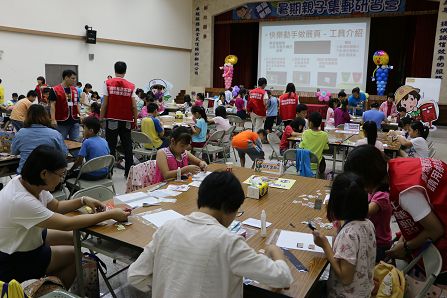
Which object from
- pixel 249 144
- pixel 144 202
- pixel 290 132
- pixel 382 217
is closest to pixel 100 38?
pixel 290 132

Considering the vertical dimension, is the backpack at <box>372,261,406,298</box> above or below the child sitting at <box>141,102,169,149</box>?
below

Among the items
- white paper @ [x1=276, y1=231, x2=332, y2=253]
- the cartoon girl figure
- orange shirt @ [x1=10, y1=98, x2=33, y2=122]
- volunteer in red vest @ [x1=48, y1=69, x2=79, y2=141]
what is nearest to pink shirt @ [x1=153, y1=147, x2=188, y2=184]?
white paper @ [x1=276, y1=231, x2=332, y2=253]

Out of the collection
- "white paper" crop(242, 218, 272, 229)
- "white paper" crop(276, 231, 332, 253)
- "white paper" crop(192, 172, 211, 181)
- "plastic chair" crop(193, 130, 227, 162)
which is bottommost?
"plastic chair" crop(193, 130, 227, 162)

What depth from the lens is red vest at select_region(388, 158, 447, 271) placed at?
6.42 ft

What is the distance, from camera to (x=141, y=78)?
13.7m

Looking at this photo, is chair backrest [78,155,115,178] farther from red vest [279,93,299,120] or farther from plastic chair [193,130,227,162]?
red vest [279,93,299,120]

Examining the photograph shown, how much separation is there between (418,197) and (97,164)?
9.65ft

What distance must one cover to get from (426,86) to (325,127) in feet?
18.2

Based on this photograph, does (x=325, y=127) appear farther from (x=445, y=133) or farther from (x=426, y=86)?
(x=445, y=133)

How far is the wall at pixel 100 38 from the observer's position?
964 centimetres

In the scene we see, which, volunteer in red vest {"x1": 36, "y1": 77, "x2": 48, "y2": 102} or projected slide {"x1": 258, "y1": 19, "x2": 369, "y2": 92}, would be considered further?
projected slide {"x1": 258, "y1": 19, "x2": 369, "y2": 92}

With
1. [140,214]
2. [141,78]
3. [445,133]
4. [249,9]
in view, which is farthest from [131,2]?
[140,214]

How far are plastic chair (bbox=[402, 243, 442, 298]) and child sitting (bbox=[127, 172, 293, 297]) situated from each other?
865 mm

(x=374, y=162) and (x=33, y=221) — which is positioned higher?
(x=374, y=162)
